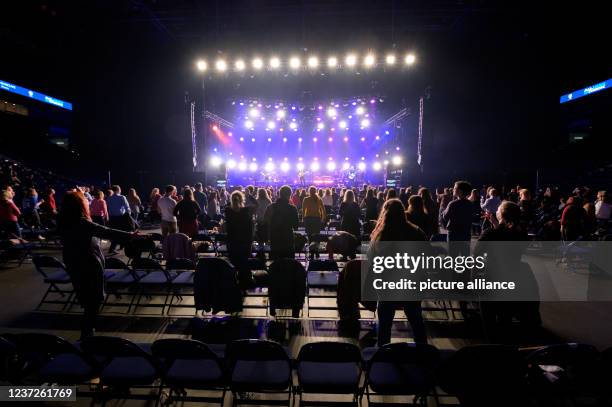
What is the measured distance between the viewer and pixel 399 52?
1159 centimetres

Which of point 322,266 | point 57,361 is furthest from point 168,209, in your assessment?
point 57,361

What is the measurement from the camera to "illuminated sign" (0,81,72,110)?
56.2ft

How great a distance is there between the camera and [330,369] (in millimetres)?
2801

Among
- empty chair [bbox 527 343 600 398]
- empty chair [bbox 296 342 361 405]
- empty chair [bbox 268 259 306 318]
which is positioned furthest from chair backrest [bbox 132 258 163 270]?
empty chair [bbox 527 343 600 398]

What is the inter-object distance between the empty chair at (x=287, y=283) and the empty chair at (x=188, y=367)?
1.56 m

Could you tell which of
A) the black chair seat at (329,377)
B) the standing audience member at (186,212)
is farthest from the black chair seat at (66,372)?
the standing audience member at (186,212)

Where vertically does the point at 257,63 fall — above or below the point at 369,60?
above

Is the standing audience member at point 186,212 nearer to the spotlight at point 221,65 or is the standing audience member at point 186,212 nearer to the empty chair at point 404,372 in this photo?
the empty chair at point 404,372

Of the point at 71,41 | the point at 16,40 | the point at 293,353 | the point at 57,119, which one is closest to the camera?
the point at 293,353

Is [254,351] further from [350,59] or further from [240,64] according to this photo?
[240,64]

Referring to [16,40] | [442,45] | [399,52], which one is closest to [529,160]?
[442,45]

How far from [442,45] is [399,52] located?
333 cm

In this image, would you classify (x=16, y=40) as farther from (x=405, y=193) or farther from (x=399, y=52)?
(x=405, y=193)

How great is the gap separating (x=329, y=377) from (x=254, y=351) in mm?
668
